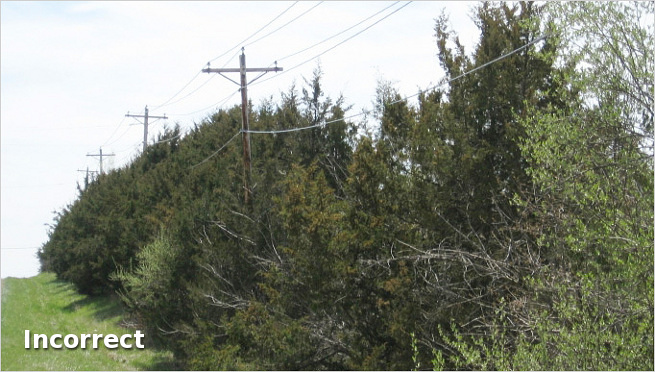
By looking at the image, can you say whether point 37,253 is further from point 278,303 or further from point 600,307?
point 600,307

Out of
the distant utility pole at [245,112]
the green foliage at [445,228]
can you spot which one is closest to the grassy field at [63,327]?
the green foliage at [445,228]

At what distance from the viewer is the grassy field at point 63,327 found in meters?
26.3

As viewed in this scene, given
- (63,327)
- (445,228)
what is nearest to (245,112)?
(445,228)

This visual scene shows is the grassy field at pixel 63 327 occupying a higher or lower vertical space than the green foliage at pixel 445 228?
lower

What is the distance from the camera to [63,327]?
35969 mm

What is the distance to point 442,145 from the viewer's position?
668 inches

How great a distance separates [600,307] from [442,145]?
791 centimetres

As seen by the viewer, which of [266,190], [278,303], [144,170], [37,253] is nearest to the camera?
[278,303]

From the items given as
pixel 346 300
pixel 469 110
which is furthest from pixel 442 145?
pixel 346 300

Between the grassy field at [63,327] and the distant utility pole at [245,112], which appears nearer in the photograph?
the distant utility pole at [245,112]

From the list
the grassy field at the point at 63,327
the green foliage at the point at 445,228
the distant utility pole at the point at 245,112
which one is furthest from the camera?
the grassy field at the point at 63,327

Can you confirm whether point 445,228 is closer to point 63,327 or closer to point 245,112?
point 245,112

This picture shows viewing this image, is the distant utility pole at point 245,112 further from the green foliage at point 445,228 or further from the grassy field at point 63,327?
the grassy field at point 63,327

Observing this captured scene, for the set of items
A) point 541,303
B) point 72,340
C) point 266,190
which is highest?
point 266,190
